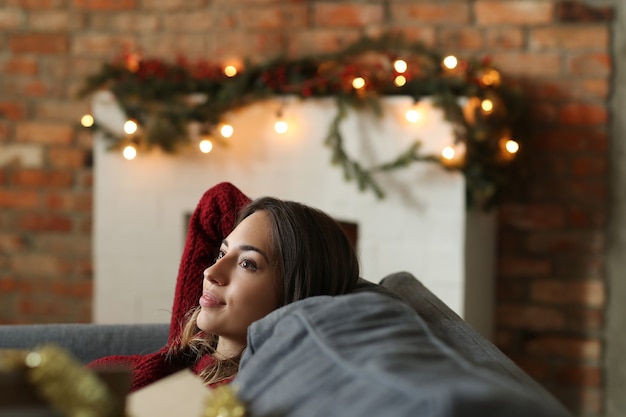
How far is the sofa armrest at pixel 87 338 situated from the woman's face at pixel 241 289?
0.36 meters

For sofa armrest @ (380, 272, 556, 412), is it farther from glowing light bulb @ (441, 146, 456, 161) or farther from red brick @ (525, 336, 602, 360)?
red brick @ (525, 336, 602, 360)

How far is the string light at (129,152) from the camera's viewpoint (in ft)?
10.5

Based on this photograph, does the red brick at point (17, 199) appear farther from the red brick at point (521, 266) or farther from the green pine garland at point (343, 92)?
the red brick at point (521, 266)

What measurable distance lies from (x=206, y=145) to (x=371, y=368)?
7.85 feet

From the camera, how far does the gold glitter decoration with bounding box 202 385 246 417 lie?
2.69 feet

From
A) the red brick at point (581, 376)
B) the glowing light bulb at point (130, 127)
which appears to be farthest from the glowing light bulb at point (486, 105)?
the glowing light bulb at point (130, 127)

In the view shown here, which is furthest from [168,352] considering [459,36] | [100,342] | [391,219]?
[459,36]

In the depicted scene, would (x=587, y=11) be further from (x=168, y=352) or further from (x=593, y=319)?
(x=168, y=352)

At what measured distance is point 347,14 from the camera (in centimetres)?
327

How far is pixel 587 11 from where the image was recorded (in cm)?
309

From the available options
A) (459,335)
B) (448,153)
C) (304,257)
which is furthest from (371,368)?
(448,153)

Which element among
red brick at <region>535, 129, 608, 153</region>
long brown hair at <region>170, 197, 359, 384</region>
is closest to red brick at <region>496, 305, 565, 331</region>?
red brick at <region>535, 129, 608, 153</region>

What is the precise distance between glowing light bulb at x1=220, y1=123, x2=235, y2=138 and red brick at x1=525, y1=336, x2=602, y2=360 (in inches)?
51.2

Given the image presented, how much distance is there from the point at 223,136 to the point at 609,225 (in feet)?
4.57
